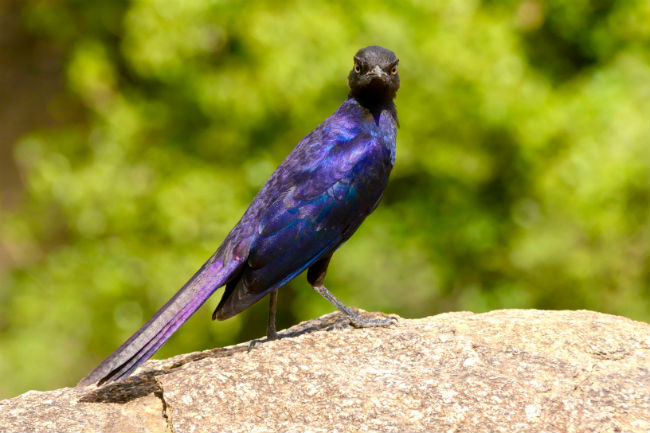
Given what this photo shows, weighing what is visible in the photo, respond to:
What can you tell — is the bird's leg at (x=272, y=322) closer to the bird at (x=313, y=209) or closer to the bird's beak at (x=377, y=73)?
the bird at (x=313, y=209)

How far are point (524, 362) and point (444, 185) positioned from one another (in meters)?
4.62

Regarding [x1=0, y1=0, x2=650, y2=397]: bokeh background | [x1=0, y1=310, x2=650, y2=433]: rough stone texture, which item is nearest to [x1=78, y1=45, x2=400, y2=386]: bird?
[x1=0, y1=310, x2=650, y2=433]: rough stone texture

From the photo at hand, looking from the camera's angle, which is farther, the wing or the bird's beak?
the bird's beak

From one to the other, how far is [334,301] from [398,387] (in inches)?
40.4

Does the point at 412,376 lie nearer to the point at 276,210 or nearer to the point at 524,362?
the point at 524,362

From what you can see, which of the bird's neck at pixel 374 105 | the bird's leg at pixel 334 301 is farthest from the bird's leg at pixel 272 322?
the bird's neck at pixel 374 105

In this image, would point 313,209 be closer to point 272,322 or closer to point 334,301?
point 334,301

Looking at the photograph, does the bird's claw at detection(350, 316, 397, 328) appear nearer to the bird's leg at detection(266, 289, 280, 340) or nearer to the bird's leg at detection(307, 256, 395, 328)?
the bird's leg at detection(307, 256, 395, 328)

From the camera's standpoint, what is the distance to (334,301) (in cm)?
577

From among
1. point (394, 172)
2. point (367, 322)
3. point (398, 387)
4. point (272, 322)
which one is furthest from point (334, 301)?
point (394, 172)

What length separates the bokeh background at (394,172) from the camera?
9.08 m

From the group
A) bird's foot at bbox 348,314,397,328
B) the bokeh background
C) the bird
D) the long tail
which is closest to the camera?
the long tail

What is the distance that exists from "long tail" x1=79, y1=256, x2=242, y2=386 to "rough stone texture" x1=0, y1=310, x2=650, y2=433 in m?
0.22

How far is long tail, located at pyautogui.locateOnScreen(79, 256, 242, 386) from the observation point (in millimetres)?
4953
